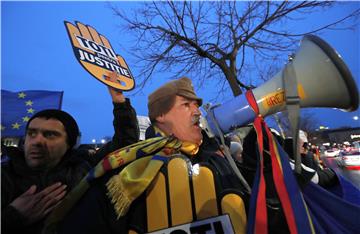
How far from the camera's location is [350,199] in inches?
51.7

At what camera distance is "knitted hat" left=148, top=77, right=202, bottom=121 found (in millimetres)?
1569

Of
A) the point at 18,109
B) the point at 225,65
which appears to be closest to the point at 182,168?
the point at 18,109

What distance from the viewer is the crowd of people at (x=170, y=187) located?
1130 millimetres

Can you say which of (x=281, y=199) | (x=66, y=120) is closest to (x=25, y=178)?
(x=66, y=120)

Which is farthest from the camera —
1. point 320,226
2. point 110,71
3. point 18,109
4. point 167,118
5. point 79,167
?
point 18,109

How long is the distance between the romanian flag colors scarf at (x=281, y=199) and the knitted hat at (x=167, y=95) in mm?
565

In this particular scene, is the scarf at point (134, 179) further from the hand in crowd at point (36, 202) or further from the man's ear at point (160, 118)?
the hand in crowd at point (36, 202)

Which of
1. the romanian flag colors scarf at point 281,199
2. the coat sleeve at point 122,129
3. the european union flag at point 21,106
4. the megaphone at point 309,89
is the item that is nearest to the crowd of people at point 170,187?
the romanian flag colors scarf at point 281,199

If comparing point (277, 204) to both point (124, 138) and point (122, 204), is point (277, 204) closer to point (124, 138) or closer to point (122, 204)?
point (122, 204)

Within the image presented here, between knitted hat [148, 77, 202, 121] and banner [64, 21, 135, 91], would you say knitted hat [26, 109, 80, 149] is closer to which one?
banner [64, 21, 135, 91]

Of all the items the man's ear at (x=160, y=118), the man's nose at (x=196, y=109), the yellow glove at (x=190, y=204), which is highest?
the man's ear at (x=160, y=118)

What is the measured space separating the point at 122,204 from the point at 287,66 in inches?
34.5

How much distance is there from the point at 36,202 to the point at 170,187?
0.74 metres

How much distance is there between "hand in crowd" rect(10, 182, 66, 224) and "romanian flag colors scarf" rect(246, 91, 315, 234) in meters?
1.00
